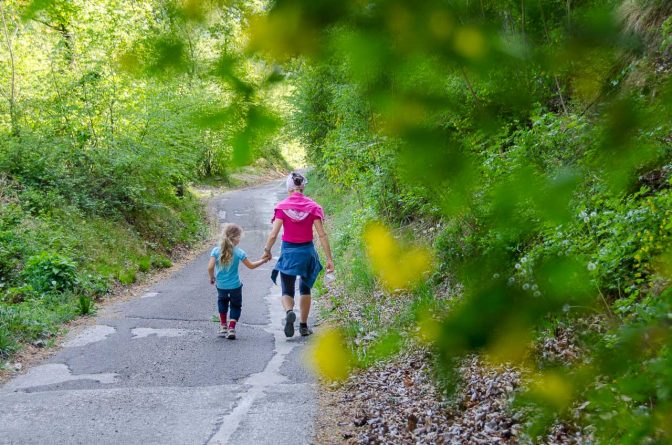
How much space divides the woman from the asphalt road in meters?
0.69

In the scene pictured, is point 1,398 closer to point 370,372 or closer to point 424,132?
point 370,372

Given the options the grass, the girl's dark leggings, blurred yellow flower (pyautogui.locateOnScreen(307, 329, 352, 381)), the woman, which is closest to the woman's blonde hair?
the girl's dark leggings

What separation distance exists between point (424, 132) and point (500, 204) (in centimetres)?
25

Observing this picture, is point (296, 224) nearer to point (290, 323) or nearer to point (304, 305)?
point (304, 305)

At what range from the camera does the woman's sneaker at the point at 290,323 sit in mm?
7281

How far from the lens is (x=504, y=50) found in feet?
4.99

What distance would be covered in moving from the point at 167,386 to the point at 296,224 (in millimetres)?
2247

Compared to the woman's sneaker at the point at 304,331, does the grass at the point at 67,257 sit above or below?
above

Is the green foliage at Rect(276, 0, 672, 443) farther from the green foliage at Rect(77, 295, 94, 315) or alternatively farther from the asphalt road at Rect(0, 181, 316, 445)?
the green foliage at Rect(77, 295, 94, 315)

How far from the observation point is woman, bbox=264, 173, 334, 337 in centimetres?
697

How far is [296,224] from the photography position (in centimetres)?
705

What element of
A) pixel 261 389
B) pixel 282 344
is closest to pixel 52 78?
pixel 282 344

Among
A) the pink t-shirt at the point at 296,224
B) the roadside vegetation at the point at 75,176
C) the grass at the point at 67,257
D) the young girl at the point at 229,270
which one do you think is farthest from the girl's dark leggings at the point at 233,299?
the grass at the point at 67,257

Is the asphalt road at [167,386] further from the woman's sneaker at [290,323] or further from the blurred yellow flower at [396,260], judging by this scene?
the blurred yellow flower at [396,260]
